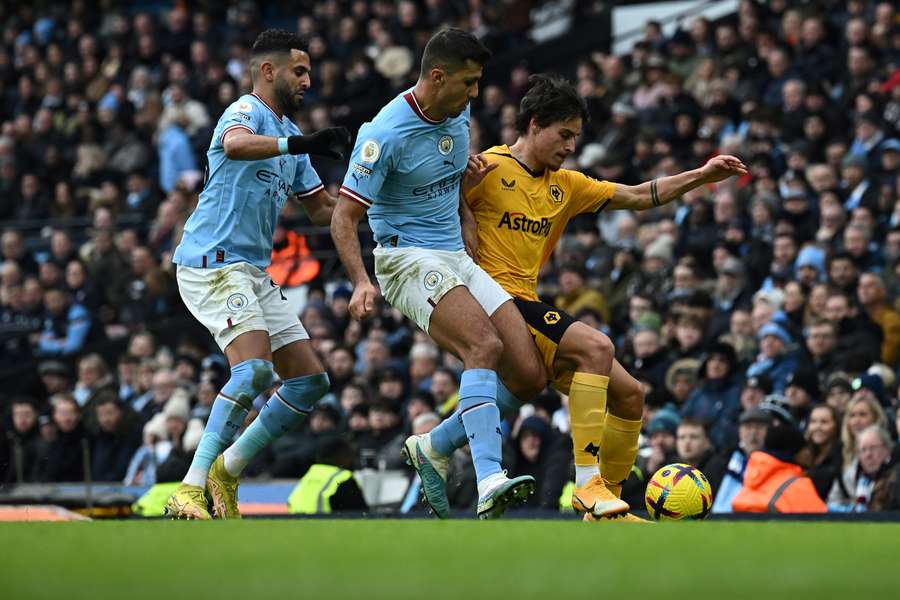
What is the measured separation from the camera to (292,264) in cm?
1656

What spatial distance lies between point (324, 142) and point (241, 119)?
2.37 ft

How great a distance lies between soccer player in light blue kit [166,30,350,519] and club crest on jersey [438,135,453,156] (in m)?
0.80

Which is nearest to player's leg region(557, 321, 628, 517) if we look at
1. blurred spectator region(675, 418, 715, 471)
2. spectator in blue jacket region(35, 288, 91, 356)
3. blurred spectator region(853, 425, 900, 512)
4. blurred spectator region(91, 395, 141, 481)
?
blurred spectator region(853, 425, 900, 512)

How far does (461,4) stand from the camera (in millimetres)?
24094

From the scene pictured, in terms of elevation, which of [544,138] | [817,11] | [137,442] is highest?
[817,11]

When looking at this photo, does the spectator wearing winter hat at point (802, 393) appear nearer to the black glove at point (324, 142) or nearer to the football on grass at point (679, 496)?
the football on grass at point (679, 496)

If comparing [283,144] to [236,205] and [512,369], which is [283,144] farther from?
[512,369]

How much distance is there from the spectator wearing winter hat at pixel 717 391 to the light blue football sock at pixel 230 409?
202 inches

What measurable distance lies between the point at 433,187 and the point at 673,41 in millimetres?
11818

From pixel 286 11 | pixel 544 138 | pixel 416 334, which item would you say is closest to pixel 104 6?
pixel 286 11

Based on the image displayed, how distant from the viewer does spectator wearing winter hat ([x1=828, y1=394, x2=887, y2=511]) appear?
11.2 m

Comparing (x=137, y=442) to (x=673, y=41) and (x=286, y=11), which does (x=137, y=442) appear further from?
(x=286, y=11)

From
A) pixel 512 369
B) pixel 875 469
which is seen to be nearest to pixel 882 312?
pixel 875 469

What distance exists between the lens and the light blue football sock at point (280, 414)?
29.9 ft
